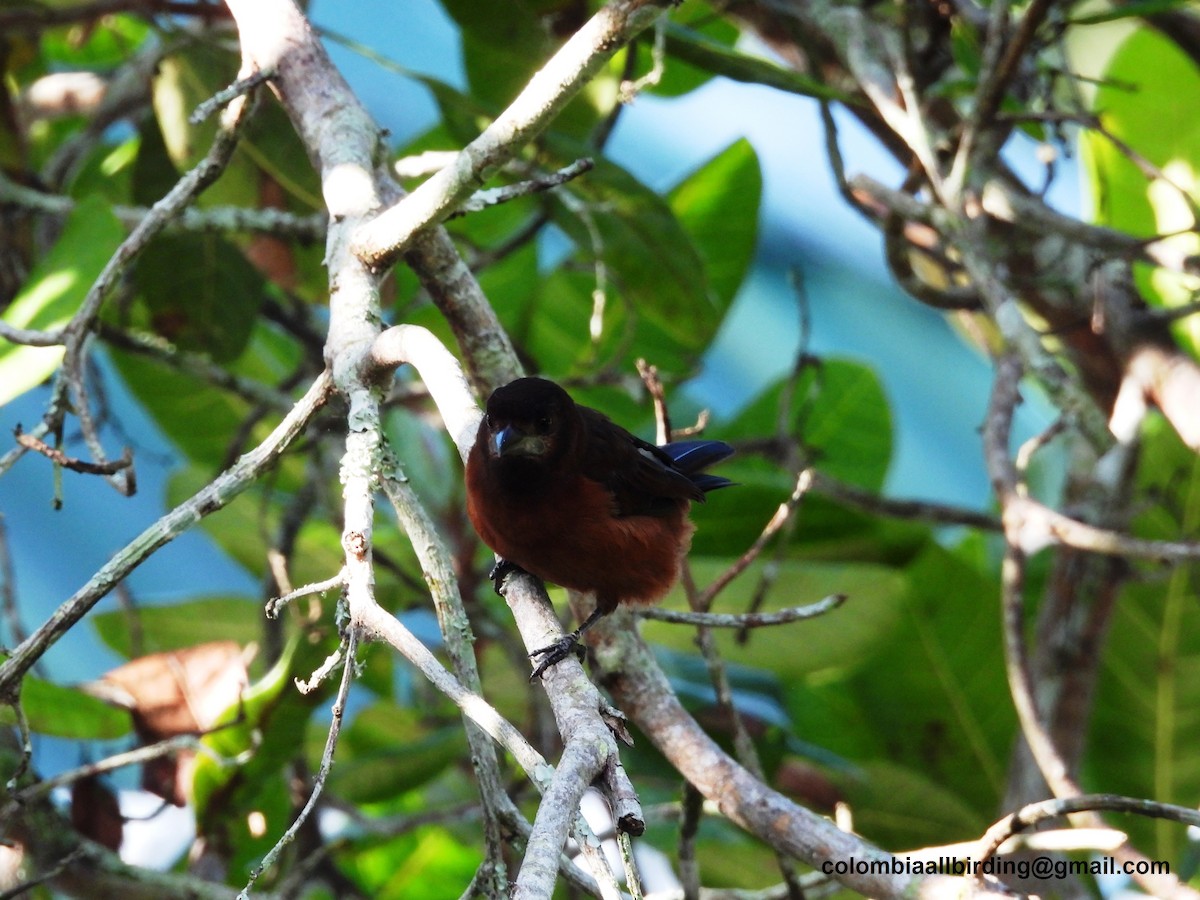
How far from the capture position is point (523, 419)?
7.80 ft

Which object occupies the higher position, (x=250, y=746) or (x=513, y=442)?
(x=513, y=442)

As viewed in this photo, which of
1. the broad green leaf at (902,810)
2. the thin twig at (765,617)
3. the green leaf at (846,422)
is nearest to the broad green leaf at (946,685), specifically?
the broad green leaf at (902,810)

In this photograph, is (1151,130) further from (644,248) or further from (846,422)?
(644,248)

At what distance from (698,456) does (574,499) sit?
58cm

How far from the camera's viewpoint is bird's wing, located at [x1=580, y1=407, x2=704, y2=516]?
286 cm

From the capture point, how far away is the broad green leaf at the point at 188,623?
4.04 metres

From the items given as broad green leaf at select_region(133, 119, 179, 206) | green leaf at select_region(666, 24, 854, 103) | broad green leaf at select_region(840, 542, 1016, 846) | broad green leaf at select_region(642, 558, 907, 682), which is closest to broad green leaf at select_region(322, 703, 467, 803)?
broad green leaf at select_region(642, 558, 907, 682)

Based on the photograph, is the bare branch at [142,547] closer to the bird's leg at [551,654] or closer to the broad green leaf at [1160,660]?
the bird's leg at [551,654]

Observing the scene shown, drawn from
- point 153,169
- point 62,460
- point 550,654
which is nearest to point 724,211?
point 153,169

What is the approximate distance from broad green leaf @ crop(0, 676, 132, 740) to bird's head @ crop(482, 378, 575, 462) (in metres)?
1.19

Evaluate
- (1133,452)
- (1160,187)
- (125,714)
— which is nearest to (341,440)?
(125,714)

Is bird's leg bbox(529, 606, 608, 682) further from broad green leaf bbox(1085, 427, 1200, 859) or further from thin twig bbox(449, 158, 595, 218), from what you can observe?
broad green leaf bbox(1085, 427, 1200, 859)

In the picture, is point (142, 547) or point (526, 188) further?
point (526, 188)

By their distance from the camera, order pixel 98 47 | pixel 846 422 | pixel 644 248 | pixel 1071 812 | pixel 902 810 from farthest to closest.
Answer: pixel 98 47
pixel 846 422
pixel 902 810
pixel 644 248
pixel 1071 812
